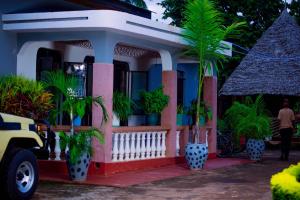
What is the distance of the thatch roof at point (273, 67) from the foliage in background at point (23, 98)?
1209cm

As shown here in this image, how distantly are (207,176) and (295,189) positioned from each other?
6.94 m

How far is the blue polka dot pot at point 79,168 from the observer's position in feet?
34.4

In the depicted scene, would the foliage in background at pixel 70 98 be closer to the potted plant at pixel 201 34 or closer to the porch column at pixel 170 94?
the porch column at pixel 170 94

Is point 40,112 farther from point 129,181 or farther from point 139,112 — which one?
point 139,112

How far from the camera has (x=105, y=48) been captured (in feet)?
36.6

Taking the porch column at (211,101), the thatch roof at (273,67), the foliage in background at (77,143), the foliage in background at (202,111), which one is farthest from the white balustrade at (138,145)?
the thatch roof at (273,67)

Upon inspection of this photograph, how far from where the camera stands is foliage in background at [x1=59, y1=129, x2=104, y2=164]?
10.3 metres

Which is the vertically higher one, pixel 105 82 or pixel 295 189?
pixel 105 82

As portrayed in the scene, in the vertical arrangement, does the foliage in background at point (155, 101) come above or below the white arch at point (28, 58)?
below

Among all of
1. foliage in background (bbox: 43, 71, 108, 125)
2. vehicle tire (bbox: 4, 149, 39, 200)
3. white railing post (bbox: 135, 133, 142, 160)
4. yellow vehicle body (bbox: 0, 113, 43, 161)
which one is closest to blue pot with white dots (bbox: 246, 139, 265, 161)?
white railing post (bbox: 135, 133, 142, 160)

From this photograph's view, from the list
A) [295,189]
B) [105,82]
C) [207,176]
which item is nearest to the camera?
[295,189]

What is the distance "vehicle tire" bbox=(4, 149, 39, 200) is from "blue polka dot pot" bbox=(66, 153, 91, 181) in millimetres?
1969

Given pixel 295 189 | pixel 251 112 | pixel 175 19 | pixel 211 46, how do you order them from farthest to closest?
pixel 175 19 < pixel 251 112 < pixel 211 46 < pixel 295 189

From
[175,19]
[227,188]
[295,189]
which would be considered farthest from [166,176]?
[175,19]
